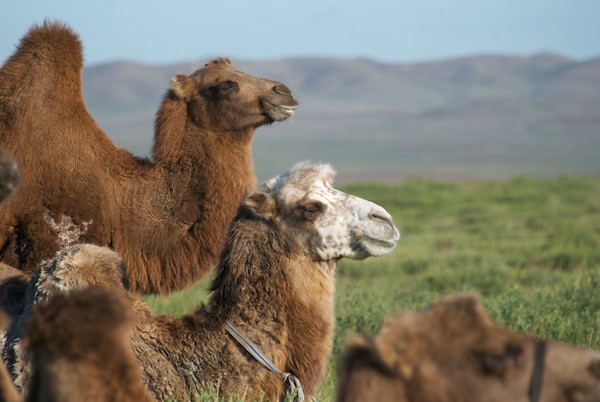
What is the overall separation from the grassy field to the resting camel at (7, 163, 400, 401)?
0.95ft

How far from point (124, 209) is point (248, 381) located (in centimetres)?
214

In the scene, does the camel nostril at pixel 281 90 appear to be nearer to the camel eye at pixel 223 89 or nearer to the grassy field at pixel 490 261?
the camel eye at pixel 223 89

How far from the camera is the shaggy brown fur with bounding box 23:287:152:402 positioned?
265 cm

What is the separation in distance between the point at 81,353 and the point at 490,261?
10.7 m

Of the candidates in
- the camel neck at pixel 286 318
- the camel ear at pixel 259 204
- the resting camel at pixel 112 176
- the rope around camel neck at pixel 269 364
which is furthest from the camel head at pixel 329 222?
the resting camel at pixel 112 176

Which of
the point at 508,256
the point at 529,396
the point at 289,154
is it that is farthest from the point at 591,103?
the point at 529,396

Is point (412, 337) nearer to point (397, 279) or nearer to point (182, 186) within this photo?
point (182, 186)

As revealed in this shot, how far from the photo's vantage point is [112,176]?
6.61 meters

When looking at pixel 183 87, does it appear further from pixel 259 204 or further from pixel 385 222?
pixel 385 222

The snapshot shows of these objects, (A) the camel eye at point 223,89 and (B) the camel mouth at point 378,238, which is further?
(A) the camel eye at point 223,89

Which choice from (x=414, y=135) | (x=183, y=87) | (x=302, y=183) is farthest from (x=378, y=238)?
(x=414, y=135)

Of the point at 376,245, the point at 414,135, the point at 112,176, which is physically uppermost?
the point at 376,245

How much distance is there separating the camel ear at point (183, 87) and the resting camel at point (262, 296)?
82.5 inches

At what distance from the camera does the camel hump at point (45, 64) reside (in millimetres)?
6586
